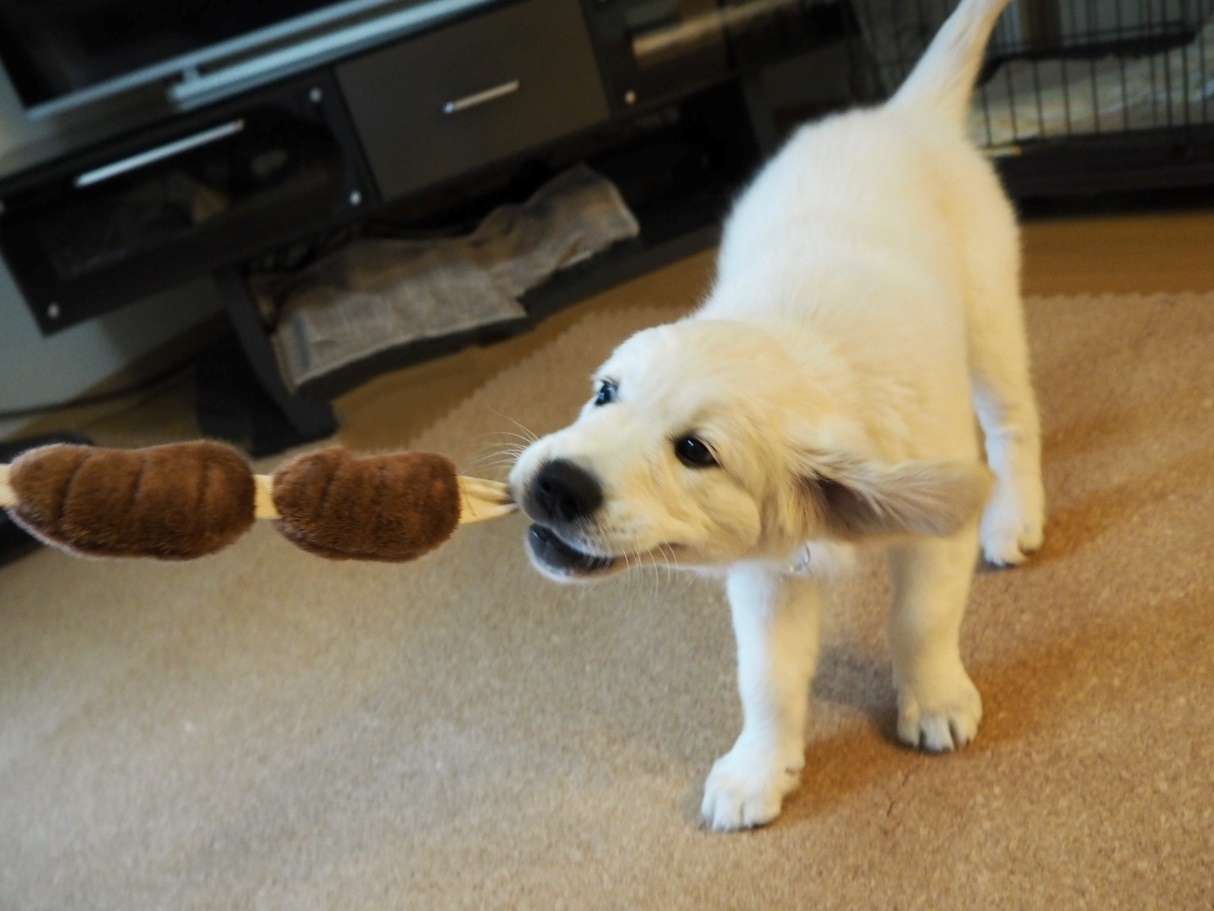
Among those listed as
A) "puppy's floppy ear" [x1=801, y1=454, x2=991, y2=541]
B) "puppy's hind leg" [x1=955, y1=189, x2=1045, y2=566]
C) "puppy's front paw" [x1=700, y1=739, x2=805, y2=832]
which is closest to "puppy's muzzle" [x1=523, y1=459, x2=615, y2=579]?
"puppy's floppy ear" [x1=801, y1=454, x2=991, y2=541]

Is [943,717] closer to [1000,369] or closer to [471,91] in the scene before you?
[1000,369]

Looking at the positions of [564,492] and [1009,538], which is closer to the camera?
[564,492]

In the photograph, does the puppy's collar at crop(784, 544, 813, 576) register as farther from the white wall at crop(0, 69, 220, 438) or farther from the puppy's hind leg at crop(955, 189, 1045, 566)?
the white wall at crop(0, 69, 220, 438)

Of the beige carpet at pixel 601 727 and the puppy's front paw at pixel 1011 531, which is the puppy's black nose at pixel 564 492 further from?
the puppy's front paw at pixel 1011 531

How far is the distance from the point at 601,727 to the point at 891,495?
66 centimetres

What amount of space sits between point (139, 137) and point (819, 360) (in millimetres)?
1744

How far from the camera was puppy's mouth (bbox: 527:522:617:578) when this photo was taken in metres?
1.10

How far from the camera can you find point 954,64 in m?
1.77

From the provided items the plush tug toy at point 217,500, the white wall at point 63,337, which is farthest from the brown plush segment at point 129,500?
the white wall at point 63,337

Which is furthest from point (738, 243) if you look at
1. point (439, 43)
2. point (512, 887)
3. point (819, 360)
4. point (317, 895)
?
point (439, 43)

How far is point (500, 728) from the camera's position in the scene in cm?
158

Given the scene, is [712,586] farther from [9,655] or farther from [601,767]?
[9,655]

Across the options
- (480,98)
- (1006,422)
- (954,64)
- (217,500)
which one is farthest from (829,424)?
(480,98)

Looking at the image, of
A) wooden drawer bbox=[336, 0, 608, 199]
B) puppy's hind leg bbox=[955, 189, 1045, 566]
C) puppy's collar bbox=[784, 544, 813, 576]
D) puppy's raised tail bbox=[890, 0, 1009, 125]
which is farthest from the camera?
wooden drawer bbox=[336, 0, 608, 199]
